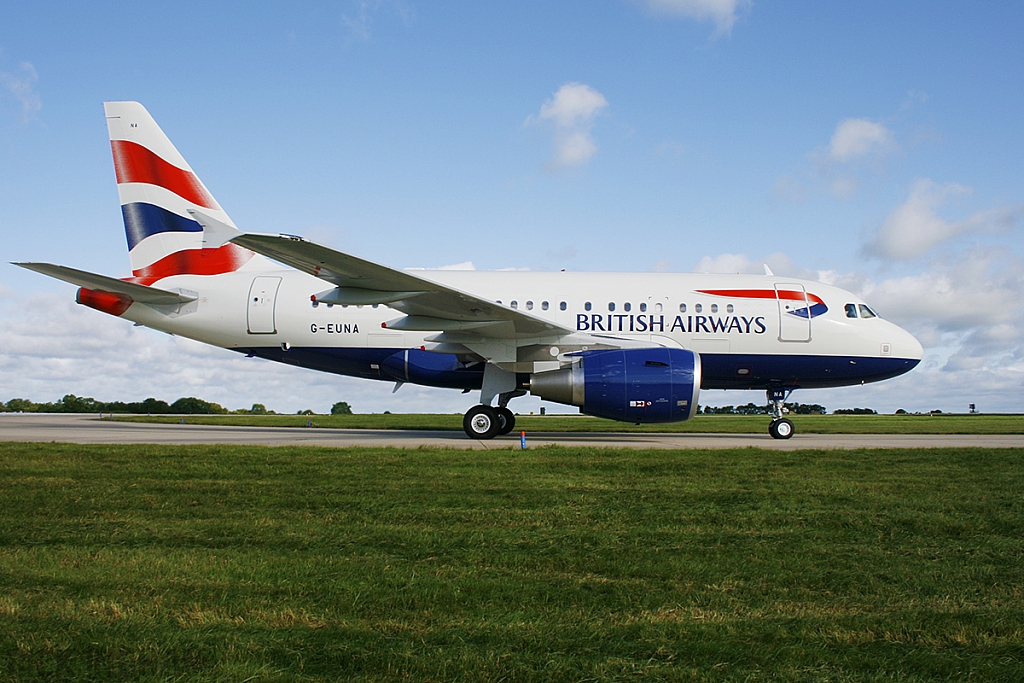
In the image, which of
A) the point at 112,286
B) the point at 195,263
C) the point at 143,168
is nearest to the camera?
the point at 112,286

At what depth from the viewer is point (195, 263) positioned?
17281 millimetres

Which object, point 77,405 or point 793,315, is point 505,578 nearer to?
point 793,315

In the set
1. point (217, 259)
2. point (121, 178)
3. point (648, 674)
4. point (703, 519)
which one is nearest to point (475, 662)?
point (648, 674)

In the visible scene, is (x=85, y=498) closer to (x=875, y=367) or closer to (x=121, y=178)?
(x=121, y=178)

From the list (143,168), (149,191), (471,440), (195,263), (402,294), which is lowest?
(471,440)

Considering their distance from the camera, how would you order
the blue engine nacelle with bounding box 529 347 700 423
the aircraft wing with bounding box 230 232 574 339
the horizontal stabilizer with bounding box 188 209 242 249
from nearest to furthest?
1. the horizontal stabilizer with bounding box 188 209 242 249
2. the aircraft wing with bounding box 230 232 574 339
3. the blue engine nacelle with bounding box 529 347 700 423

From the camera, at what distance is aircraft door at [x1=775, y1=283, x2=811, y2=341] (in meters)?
16.6

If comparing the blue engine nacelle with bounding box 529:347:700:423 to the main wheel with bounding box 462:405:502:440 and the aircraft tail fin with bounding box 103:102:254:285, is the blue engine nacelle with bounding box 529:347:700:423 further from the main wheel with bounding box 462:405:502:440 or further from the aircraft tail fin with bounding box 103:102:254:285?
the aircraft tail fin with bounding box 103:102:254:285

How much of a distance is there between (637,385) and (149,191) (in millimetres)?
12337

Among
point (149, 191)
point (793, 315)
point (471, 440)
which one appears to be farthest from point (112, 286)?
point (793, 315)

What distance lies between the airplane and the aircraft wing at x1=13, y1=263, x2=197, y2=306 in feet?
0.14

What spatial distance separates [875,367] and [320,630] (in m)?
16.6

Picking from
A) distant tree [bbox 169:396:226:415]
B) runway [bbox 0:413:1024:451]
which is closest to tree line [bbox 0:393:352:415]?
distant tree [bbox 169:396:226:415]

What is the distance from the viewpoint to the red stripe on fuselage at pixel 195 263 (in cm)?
1722
